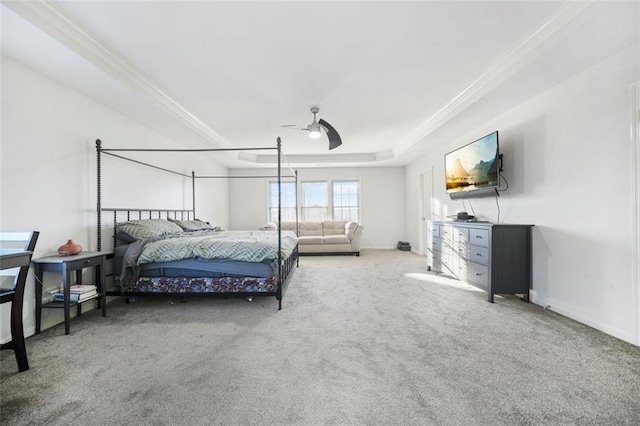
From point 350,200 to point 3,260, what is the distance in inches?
266

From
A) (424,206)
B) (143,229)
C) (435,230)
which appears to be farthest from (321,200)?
(143,229)

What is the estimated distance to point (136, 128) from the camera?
11.9ft

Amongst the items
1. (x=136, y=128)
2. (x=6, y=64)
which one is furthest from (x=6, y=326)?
(x=136, y=128)

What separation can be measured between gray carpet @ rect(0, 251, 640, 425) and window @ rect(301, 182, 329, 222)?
490 cm

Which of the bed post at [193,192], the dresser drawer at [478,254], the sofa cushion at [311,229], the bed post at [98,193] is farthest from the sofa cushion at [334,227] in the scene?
the bed post at [98,193]

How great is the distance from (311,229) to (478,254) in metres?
4.42

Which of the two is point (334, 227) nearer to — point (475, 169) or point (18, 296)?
point (475, 169)

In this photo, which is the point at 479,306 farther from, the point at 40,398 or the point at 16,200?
the point at 16,200

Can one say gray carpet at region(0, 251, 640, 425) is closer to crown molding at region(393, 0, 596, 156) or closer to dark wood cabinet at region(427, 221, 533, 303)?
dark wood cabinet at region(427, 221, 533, 303)

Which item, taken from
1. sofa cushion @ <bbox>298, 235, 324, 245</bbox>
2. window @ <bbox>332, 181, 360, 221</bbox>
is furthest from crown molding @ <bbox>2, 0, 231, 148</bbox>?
window @ <bbox>332, 181, 360, 221</bbox>

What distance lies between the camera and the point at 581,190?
2414 mm

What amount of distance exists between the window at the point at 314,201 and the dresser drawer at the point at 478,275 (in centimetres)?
472

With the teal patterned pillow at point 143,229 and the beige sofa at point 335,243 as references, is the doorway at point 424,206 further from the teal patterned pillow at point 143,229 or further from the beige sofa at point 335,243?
the teal patterned pillow at point 143,229

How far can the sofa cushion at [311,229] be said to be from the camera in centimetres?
690
